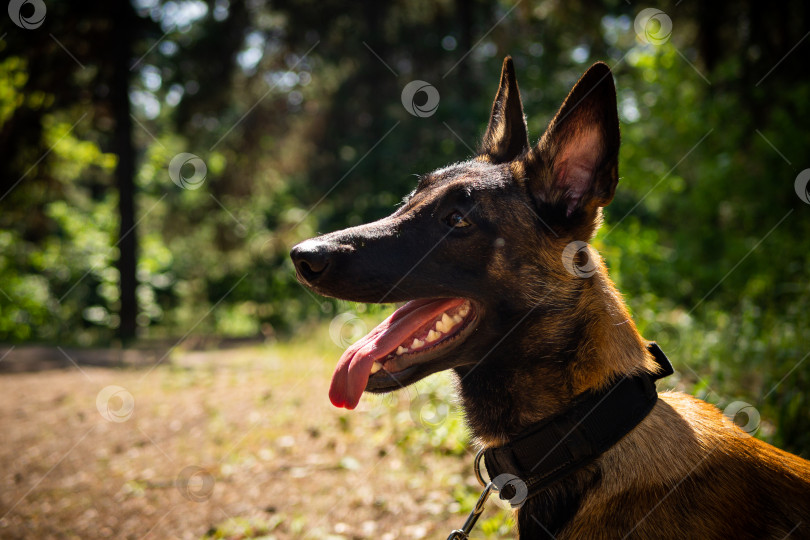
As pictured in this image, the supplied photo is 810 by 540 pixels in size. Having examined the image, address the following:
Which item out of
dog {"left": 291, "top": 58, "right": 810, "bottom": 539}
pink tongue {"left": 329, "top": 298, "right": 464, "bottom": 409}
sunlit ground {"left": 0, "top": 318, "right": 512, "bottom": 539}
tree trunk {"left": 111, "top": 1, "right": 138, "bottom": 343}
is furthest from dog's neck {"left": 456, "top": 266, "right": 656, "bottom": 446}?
tree trunk {"left": 111, "top": 1, "right": 138, "bottom": 343}

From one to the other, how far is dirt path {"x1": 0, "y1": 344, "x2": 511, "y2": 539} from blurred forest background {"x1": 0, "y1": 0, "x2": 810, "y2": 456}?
219 cm

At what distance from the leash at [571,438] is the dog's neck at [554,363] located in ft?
0.21

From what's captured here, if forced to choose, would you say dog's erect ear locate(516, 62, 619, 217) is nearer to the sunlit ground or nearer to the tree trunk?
the sunlit ground

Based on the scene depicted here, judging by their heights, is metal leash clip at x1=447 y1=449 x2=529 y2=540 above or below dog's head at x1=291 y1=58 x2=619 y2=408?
below

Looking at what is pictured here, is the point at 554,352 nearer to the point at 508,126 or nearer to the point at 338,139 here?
the point at 508,126

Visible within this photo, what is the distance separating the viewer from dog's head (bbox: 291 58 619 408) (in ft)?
6.74

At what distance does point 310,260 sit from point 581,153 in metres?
1.20

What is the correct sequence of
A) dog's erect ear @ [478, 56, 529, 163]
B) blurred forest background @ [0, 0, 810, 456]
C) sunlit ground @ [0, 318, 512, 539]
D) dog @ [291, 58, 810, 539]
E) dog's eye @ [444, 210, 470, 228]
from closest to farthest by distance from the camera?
dog @ [291, 58, 810, 539]
dog's eye @ [444, 210, 470, 228]
dog's erect ear @ [478, 56, 529, 163]
sunlit ground @ [0, 318, 512, 539]
blurred forest background @ [0, 0, 810, 456]

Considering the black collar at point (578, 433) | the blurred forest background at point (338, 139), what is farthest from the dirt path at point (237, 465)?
the blurred forest background at point (338, 139)

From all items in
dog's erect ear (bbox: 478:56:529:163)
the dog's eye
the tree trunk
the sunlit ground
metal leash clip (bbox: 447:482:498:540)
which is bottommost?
the tree trunk

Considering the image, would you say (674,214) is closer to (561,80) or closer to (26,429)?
(561,80)

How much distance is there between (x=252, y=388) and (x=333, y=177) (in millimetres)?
8296

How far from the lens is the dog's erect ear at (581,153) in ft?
6.38

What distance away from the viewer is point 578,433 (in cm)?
180
